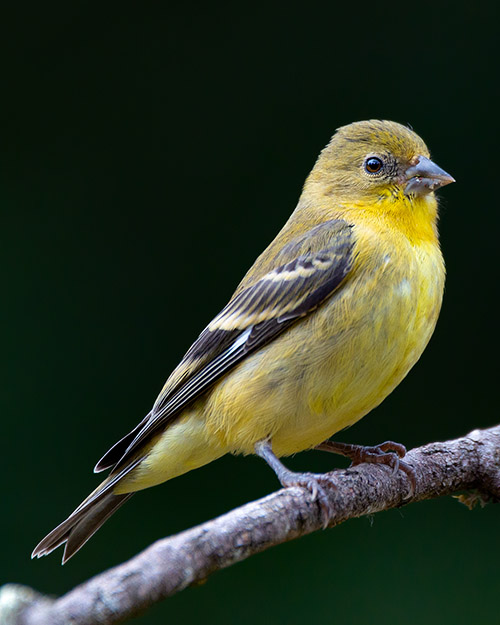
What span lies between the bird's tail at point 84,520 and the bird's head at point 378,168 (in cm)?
162

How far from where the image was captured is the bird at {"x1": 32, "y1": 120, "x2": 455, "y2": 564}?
3242mm

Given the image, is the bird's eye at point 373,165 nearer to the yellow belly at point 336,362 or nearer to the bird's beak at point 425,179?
the bird's beak at point 425,179

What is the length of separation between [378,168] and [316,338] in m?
1.04

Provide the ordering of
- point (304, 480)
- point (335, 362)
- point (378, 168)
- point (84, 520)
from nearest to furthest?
point (304, 480)
point (335, 362)
point (84, 520)
point (378, 168)

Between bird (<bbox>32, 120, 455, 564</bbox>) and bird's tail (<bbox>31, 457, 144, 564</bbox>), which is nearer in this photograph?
bird (<bbox>32, 120, 455, 564</bbox>)

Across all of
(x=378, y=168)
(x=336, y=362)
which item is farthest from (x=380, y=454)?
(x=378, y=168)

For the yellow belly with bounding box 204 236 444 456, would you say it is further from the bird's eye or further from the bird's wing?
the bird's eye

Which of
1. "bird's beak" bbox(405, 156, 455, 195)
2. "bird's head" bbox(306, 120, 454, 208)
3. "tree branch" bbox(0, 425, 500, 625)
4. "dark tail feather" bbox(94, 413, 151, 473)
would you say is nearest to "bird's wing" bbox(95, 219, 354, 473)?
"dark tail feather" bbox(94, 413, 151, 473)

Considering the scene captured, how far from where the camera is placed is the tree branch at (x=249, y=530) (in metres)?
1.84

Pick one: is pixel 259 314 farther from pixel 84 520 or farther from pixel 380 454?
pixel 84 520

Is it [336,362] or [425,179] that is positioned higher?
[425,179]

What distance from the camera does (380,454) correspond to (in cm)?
364

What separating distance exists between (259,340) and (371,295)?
1.72 feet

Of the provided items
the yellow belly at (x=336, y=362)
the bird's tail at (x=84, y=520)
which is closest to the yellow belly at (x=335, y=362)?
the yellow belly at (x=336, y=362)
